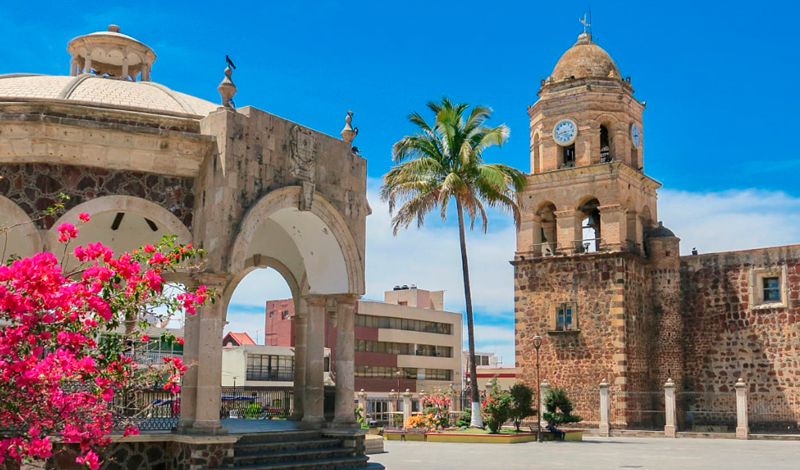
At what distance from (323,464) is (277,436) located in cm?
78

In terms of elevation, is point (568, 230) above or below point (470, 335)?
above

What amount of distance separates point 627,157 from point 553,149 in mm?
2761

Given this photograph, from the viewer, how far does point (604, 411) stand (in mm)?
29578

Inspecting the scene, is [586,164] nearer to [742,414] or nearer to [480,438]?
[742,414]

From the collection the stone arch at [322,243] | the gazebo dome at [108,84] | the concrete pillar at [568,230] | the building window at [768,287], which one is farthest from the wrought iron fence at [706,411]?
the gazebo dome at [108,84]

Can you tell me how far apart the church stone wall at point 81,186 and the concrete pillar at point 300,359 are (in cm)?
399

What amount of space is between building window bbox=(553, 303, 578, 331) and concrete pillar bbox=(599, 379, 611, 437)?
285cm

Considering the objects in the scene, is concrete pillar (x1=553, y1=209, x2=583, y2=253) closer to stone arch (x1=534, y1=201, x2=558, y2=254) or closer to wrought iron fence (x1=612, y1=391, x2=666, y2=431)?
stone arch (x1=534, y1=201, x2=558, y2=254)

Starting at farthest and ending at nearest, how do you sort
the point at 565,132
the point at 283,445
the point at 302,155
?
the point at 565,132 → the point at 302,155 → the point at 283,445

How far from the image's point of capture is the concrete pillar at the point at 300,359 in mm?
15323

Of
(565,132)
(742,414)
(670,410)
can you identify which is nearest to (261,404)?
(670,410)

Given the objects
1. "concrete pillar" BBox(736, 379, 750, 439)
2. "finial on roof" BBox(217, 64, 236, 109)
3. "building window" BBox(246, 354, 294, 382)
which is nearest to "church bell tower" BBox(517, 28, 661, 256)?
"concrete pillar" BBox(736, 379, 750, 439)

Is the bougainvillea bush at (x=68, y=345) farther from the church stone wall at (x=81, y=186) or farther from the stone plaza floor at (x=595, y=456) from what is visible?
the stone plaza floor at (x=595, y=456)

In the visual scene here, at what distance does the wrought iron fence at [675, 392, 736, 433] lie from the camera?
3017cm
